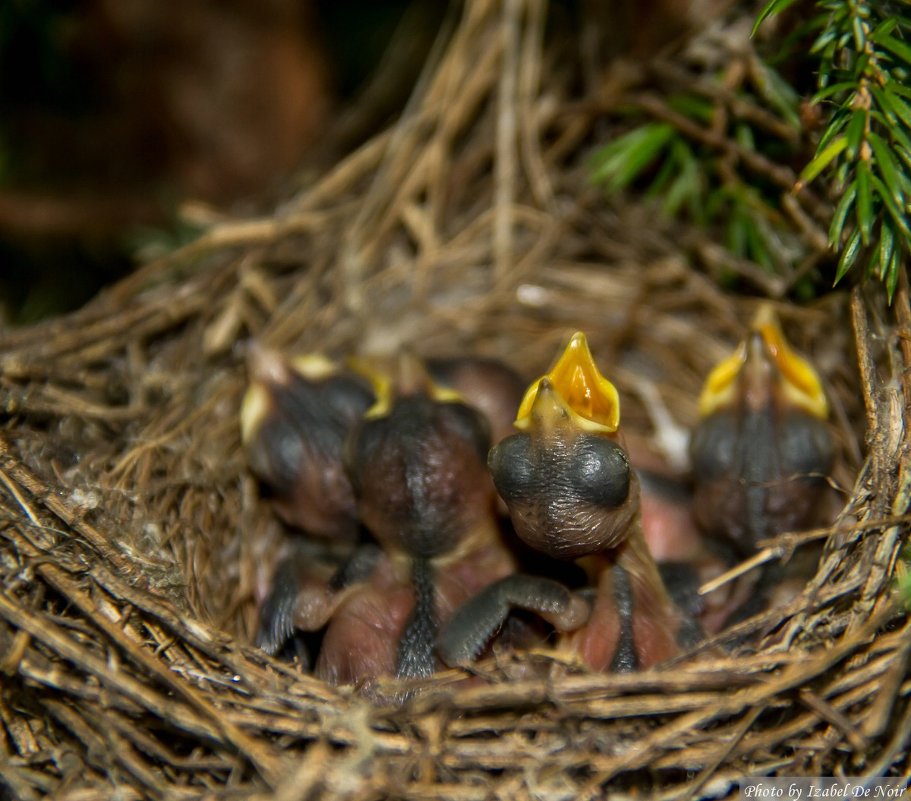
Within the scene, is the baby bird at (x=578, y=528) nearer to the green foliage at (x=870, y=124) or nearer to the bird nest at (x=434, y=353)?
the bird nest at (x=434, y=353)

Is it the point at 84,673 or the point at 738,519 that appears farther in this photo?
the point at 738,519

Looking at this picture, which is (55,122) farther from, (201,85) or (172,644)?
(172,644)

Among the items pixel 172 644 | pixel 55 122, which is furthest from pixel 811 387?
pixel 55 122

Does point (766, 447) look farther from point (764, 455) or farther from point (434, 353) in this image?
point (434, 353)

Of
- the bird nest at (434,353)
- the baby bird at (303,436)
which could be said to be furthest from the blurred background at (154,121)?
the baby bird at (303,436)

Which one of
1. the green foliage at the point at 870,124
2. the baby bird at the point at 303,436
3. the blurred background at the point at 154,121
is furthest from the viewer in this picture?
the blurred background at the point at 154,121

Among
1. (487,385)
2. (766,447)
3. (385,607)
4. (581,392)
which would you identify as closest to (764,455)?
(766,447)
